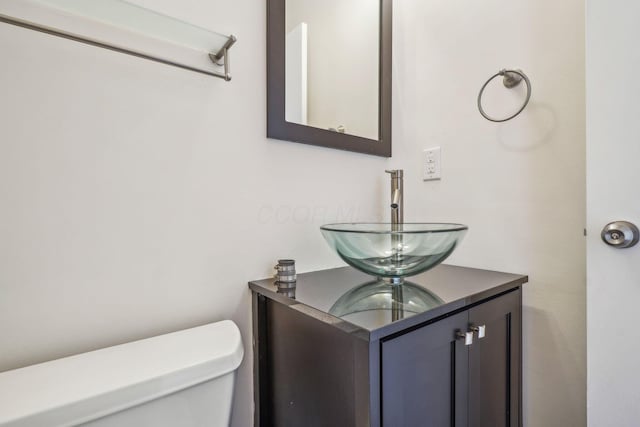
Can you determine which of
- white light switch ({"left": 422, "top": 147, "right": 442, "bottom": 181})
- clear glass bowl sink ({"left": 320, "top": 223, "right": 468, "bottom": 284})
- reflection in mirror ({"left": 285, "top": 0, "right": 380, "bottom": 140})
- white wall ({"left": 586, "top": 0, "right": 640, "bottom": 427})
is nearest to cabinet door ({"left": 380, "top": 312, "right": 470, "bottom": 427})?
clear glass bowl sink ({"left": 320, "top": 223, "right": 468, "bottom": 284})

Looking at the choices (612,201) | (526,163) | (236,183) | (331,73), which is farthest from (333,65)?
(612,201)

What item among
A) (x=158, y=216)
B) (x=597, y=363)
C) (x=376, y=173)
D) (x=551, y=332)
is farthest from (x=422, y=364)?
(x=376, y=173)

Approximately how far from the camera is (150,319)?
28.7 inches

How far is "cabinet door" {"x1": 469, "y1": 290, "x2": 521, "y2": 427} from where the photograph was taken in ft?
2.38

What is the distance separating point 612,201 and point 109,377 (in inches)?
42.8

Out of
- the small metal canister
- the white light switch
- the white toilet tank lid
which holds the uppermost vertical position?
the white light switch

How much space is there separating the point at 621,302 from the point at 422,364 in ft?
1.55

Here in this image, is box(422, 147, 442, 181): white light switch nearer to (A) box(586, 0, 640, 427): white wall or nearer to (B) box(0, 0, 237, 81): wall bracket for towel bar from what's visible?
(A) box(586, 0, 640, 427): white wall

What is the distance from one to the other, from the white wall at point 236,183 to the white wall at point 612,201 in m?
0.18

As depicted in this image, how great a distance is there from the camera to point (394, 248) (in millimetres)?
799

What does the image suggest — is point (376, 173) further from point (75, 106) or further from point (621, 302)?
point (75, 106)

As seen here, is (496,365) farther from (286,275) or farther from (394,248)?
(286,275)

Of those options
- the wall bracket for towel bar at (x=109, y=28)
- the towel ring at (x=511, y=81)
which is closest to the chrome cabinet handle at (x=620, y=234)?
the towel ring at (x=511, y=81)

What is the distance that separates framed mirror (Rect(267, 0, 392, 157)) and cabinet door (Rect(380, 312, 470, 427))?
0.69 meters
